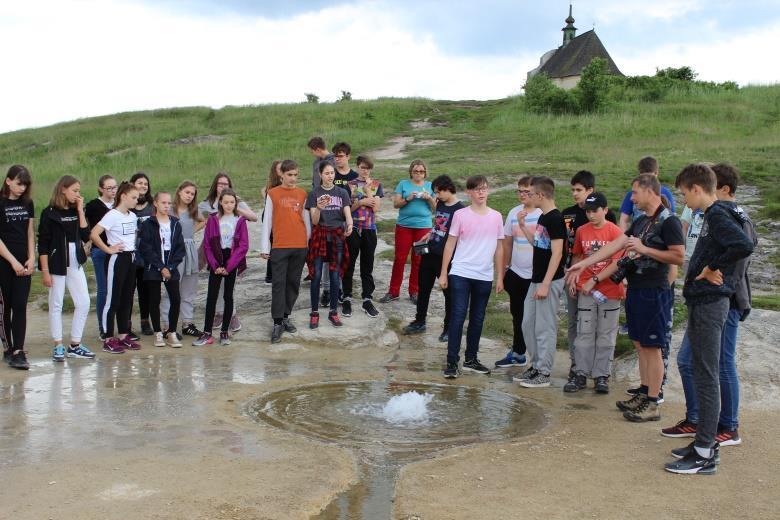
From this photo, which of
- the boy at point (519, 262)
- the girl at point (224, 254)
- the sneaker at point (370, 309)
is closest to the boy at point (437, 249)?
the sneaker at point (370, 309)

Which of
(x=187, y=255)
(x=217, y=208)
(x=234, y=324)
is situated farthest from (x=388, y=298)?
(x=187, y=255)

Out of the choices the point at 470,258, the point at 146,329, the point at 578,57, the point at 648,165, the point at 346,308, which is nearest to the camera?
the point at 470,258

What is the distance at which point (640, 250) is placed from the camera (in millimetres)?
6059

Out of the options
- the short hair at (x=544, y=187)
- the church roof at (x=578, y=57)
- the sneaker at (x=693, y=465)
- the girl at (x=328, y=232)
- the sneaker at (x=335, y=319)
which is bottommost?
the sneaker at (x=693, y=465)

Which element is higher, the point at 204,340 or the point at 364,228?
the point at 364,228

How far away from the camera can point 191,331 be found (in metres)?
9.00

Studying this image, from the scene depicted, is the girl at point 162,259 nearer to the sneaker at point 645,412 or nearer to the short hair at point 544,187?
the short hair at point 544,187

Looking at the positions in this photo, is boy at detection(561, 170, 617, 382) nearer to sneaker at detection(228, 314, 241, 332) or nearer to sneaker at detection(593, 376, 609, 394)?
sneaker at detection(593, 376, 609, 394)

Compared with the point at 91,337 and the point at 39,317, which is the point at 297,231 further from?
the point at 39,317

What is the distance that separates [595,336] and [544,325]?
0.47m

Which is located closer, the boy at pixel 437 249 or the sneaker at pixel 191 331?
the boy at pixel 437 249

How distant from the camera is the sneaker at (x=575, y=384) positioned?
704 cm

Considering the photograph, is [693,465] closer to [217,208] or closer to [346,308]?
[346,308]

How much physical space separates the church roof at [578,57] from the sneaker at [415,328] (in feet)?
149
